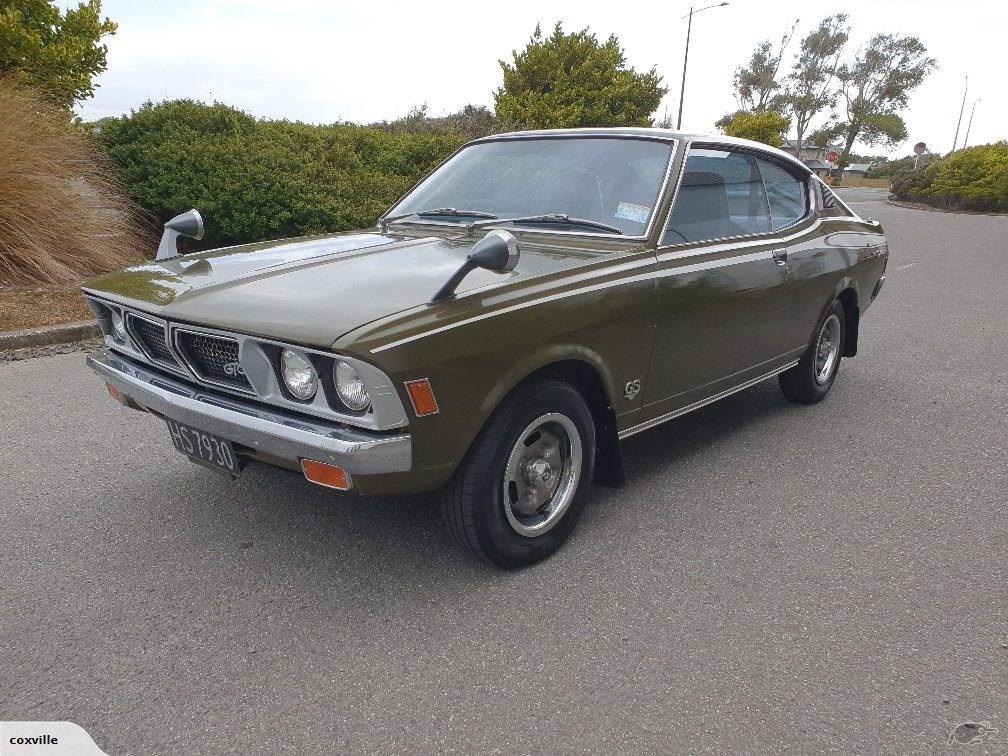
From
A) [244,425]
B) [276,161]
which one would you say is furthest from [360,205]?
[244,425]

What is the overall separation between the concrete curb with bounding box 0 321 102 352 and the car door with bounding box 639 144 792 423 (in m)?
4.60

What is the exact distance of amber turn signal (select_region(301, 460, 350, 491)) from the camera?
2.47m

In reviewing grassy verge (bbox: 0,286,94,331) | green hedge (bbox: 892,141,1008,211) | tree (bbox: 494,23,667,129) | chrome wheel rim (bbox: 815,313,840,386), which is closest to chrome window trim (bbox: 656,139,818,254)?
chrome wheel rim (bbox: 815,313,840,386)

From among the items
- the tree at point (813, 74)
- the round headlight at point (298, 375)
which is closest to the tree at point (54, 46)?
the round headlight at point (298, 375)

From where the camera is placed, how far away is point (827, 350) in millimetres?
5172

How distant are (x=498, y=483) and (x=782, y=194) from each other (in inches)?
108

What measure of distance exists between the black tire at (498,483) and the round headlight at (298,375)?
0.57 m

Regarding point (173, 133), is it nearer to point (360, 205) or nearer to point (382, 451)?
point (360, 205)

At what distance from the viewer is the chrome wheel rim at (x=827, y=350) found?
504 centimetres

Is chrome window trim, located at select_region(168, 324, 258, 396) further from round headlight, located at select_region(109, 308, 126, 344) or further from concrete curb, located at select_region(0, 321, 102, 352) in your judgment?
concrete curb, located at select_region(0, 321, 102, 352)

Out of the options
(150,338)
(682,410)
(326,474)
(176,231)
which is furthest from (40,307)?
(682,410)

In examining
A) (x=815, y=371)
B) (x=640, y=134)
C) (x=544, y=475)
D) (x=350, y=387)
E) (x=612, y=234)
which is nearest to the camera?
(x=350, y=387)

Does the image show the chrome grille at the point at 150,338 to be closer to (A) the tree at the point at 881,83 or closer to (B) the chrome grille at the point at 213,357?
(B) the chrome grille at the point at 213,357

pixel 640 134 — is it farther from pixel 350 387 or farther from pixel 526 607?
pixel 526 607
